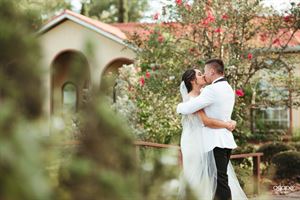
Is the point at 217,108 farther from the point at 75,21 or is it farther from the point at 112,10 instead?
the point at 112,10

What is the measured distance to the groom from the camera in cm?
804

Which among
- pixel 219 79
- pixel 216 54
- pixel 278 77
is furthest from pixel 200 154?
pixel 278 77

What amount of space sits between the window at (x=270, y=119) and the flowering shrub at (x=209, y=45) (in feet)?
32.6

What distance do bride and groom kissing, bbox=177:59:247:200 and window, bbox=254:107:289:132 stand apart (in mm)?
17118

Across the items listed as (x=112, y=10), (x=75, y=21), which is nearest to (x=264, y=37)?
(x=75, y=21)

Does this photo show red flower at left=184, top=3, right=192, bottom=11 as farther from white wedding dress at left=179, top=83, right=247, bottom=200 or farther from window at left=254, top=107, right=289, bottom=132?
window at left=254, top=107, right=289, bottom=132

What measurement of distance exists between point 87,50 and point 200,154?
680 centimetres

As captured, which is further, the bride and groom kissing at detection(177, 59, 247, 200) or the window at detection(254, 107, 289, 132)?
the window at detection(254, 107, 289, 132)

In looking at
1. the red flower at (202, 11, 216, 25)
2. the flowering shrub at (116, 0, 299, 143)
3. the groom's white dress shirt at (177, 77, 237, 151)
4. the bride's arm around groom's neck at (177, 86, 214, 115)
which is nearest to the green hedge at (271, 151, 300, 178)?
the flowering shrub at (116, 0, 299, 143)

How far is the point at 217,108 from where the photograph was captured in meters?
8.12

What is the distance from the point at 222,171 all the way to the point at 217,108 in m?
0.72

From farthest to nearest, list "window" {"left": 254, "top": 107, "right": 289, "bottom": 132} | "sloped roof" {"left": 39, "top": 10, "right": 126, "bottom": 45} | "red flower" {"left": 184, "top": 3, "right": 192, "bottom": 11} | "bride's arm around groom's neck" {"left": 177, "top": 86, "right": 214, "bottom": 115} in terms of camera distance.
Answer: "sloped roof" {"left": 39, "top": 10, "right": 126, "bottom": 45}, "window" {"left": 254, "top": 107, "right": 289, "bottom": 132}, "red flower" {"left": 184, "top": 3, "right": 192, "bottom": 11}, "bride's arm around groom's neck" {"left": 177, "top": 86, "right": 214, "bottom": 115}

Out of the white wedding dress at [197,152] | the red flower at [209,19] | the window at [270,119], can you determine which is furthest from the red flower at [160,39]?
the window at [270,119]

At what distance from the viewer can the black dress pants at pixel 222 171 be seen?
8.28 m
